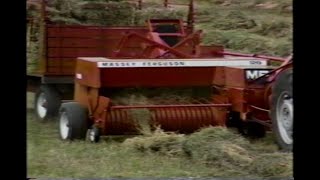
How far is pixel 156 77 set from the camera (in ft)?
18.9

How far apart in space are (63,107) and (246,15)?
1.88 m

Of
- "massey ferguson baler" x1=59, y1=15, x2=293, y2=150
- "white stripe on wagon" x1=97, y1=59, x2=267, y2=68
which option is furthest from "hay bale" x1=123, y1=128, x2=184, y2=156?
"white stripe on wagon" x1=97, y1=59, x2=267, y2=68

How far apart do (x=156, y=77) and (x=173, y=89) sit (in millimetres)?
302

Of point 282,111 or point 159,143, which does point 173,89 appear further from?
point 282,111

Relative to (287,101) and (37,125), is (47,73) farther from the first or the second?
(287,101)

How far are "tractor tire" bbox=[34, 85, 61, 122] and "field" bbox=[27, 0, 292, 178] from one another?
82 cm

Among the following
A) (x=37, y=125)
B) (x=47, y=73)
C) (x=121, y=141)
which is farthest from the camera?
(x=47, y=73)

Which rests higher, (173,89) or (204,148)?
(173,89)

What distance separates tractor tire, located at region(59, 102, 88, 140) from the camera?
18.5 ft

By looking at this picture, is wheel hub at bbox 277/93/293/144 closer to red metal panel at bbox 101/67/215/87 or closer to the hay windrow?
the hay windrow

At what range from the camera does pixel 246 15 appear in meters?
4.89

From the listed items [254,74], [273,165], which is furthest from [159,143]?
[273,165]
